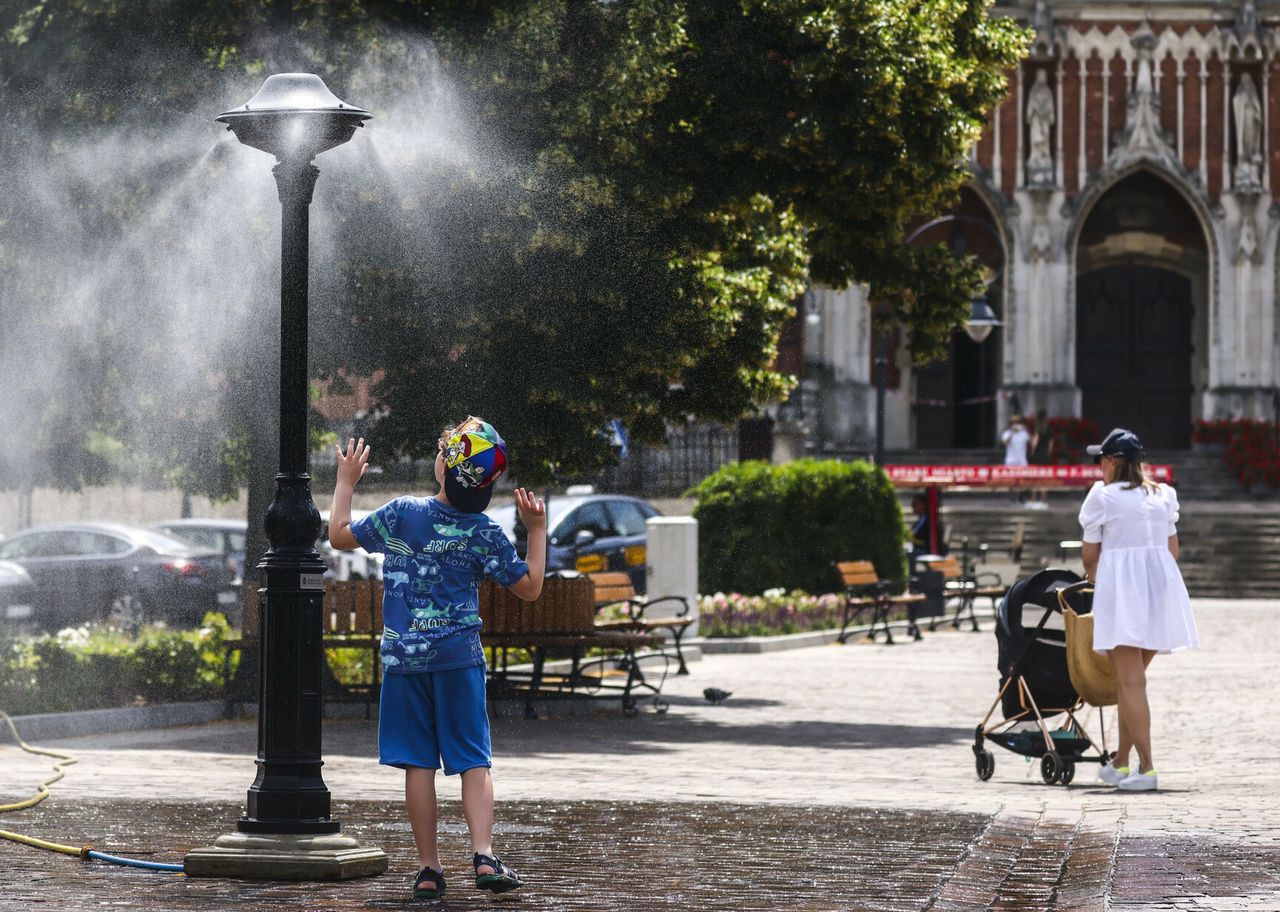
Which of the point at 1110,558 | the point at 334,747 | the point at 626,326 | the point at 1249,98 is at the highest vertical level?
the point at 1249,98

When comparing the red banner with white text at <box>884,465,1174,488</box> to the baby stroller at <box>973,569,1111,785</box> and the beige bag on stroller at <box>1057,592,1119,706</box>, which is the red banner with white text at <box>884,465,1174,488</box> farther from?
the beige bag on stroller at <box>1057,592,1119,706</box>

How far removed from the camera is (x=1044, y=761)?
38.2 feet

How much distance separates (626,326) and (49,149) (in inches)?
164

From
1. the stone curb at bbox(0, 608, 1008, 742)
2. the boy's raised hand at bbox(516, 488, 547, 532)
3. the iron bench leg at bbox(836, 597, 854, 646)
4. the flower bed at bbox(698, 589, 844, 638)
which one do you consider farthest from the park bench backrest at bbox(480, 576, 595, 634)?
the iron bench leg at bbox(836, 597, 854, 646)

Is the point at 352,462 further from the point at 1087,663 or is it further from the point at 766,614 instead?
the point at 766,614

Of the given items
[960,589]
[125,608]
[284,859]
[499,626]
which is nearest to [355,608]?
[499,626]

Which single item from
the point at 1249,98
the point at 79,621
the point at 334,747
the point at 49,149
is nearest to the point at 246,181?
the point at 49,149

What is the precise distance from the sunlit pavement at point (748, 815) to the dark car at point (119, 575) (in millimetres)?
9813

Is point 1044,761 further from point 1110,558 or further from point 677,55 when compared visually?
point 677,55

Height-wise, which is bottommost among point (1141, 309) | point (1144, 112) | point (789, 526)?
point (789, 526)

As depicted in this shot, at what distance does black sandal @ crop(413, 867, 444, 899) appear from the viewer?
23.7 feet

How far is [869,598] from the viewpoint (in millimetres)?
26391

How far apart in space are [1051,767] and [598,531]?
16.8 metres

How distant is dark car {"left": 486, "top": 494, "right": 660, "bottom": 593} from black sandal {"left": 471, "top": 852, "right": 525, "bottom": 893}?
19141 millimetres
